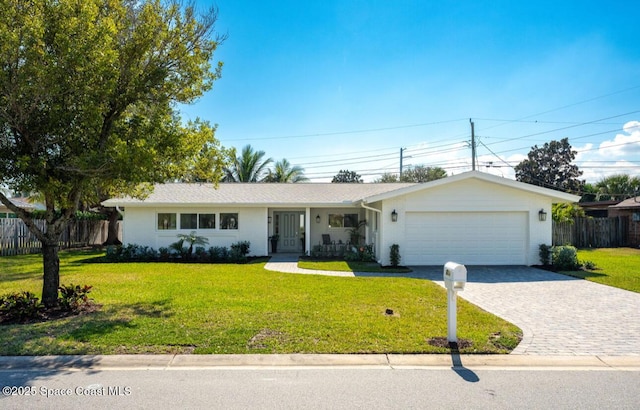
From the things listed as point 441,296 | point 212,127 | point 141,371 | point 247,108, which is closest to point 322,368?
point 141,371

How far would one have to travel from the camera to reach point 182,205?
17266mm

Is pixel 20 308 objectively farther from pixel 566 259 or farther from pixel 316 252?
pixel 566 259

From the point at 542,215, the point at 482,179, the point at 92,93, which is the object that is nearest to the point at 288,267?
the point at 482,179

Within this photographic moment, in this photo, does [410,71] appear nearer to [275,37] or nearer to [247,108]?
[275,37]

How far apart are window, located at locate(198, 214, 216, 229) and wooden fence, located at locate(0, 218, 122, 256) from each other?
842cm

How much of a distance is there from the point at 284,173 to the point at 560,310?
25655 mm

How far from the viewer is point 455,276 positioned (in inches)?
214

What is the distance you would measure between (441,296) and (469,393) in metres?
4.93

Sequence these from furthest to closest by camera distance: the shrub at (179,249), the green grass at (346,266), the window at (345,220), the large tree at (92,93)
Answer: the window at (345,220) → the shrub at (179,249) → the green grass at (346,266) → the large tree at (92,93)

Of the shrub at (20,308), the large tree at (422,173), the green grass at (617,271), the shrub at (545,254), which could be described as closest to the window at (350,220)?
the shrub at (545,254)

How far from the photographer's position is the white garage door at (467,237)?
14.4 metres

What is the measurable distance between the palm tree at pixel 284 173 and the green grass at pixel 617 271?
806 inches

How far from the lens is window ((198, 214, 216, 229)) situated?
18.0 metres

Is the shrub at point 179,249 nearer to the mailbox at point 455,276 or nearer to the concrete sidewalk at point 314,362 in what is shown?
the concrete sidewalk at point 314,362
